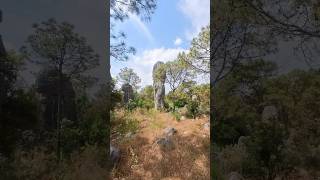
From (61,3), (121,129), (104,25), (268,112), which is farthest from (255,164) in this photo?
(61,3)

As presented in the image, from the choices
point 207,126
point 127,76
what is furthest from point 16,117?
point 207,126

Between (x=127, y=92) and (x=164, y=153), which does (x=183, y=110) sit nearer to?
(x=164, y=153)

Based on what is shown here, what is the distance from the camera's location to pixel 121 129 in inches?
245

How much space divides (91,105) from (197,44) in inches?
73.8

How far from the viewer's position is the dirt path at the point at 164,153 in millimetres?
6031

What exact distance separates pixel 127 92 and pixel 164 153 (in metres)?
1.01

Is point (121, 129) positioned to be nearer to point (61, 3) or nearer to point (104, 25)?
point (104, 25)

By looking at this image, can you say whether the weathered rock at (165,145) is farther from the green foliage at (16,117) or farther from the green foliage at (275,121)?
the green foliage at (16,117)

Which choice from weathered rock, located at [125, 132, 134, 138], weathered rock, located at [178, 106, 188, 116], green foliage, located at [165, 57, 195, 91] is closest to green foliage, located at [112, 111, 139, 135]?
weathered rock, located at [125, 132, 134, 138]

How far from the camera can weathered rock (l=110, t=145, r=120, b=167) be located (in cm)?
594

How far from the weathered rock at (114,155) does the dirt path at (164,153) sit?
8 cm

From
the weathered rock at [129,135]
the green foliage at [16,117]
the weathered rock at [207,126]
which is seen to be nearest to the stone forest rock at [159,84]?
the weathered rock at [129,135]

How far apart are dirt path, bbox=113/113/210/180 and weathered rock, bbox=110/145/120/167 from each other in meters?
0.08

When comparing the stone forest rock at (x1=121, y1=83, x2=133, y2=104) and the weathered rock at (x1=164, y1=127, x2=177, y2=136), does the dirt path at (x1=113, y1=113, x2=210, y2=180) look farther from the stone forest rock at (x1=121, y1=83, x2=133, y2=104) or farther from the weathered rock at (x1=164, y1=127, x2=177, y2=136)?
the stone forest rock at (x1=121, y1=83, x2=133, y2=104)
